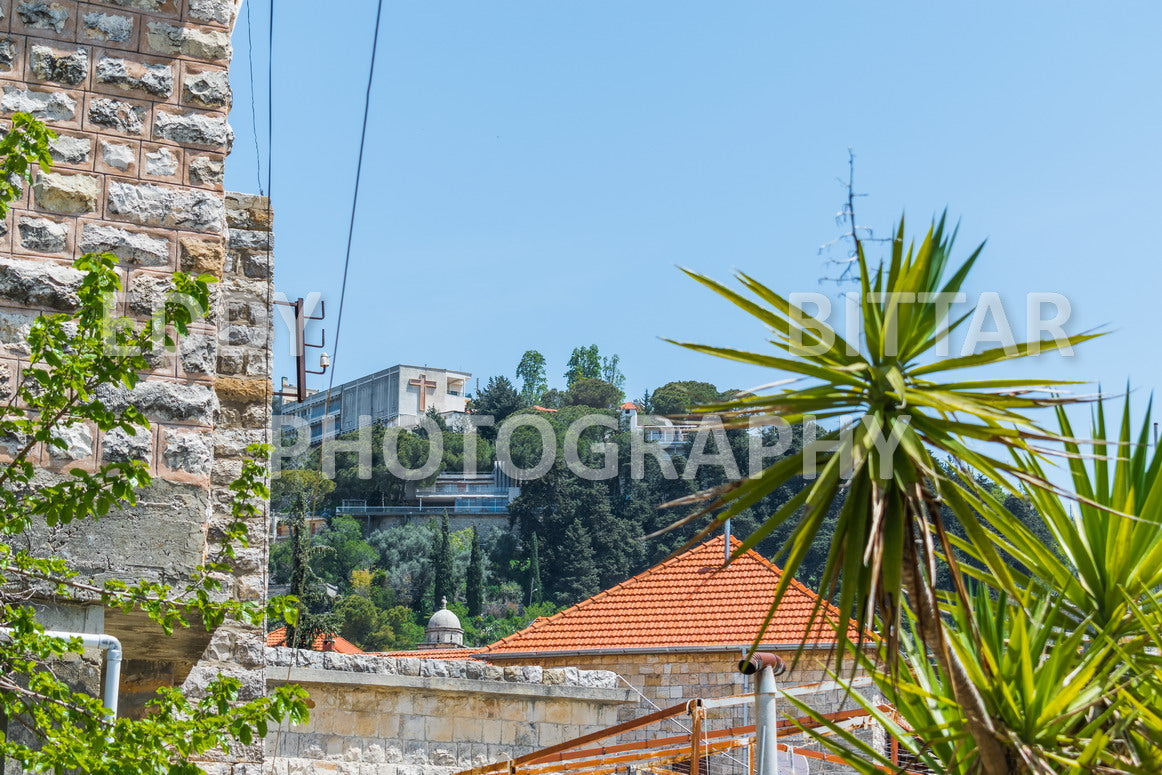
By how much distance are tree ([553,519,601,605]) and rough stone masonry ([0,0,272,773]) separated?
69982 millimetres

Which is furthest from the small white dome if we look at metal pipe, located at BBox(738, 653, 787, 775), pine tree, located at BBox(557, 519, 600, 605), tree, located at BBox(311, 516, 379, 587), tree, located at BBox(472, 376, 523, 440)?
tree, located at BBox(472, 376, 523, 440)

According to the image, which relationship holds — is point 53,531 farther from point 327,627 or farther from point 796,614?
point 327,627

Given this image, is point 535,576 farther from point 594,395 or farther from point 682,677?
point 682,677

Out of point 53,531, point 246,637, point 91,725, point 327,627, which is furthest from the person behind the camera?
point 327,627

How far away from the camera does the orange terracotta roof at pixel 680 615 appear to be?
16.1 m

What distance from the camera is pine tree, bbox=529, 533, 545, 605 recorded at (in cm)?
7550

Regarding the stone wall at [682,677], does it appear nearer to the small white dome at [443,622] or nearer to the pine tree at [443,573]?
the small white dome at [443,622]

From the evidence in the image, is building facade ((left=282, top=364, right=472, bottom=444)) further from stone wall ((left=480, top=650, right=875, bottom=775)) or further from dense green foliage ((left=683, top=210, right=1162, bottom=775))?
dense green foliage ((left=683, top=210, right=1162, bottom=775))

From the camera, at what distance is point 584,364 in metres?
121

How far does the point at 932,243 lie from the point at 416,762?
6988mm

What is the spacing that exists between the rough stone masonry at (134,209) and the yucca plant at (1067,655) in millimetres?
2391

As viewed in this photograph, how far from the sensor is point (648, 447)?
74.1 meters

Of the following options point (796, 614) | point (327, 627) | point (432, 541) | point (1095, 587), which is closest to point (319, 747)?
point (1095, 587)

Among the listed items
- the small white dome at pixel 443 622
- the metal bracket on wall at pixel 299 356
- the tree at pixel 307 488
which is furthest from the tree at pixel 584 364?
the metal bracket on wall at pixel 299 356
